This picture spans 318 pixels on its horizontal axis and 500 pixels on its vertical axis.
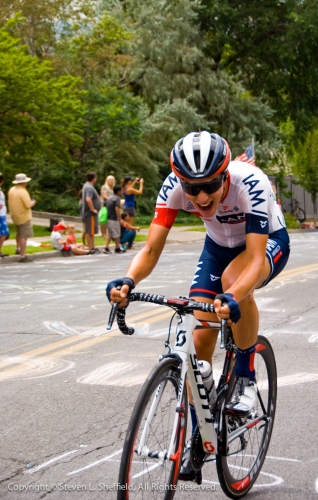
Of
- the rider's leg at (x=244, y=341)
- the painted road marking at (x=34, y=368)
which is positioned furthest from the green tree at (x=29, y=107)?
the rider's leg at (x=244, y=341)

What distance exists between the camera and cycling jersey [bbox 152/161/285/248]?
4148 mm

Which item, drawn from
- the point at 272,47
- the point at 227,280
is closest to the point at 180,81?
the point at 272,47

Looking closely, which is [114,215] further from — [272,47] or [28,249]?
[272,47]

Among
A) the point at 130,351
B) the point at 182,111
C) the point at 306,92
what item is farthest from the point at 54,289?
the point at 306,92

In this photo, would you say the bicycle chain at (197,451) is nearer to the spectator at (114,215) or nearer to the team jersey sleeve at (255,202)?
the team jersey sleeve at (255,202)

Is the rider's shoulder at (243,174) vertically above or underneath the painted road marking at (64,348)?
above

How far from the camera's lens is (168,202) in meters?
4.28

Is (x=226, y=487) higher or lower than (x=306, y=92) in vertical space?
lower

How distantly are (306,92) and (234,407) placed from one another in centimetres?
4012

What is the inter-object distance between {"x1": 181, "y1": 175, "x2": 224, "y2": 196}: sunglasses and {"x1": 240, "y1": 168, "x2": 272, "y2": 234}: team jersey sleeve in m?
0.31

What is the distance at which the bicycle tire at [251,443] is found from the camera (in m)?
4.17

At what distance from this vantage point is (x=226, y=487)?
4.14 meters

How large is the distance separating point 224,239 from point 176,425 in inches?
49.9

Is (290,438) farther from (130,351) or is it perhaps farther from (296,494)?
(130,351)
